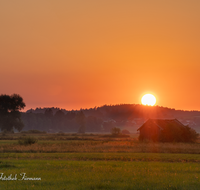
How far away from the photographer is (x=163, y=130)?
6725cm

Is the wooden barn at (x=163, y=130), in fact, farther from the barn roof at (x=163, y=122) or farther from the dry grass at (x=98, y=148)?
the dry grass at (x=98, y=148)

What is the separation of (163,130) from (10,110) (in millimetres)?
91424

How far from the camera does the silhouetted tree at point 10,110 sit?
126m

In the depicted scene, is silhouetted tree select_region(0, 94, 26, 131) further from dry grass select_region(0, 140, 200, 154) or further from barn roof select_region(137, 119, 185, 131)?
dry grass select_region(0, 140, 200, 154)

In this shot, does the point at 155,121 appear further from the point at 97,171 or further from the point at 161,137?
the point at 97,171

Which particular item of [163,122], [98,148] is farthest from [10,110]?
[98,148]

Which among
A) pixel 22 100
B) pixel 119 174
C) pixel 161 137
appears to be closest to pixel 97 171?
pixel 119 174

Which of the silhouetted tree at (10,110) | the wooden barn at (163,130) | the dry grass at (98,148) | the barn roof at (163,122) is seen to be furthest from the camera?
the silhouetted tree at (10,110)

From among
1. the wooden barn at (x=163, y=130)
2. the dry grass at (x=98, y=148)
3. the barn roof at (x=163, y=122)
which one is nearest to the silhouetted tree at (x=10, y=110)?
the wooden barn at (x=163, y=130)

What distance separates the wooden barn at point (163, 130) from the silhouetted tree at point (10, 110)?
263 feet

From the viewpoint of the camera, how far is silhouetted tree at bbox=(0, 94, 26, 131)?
12638cm

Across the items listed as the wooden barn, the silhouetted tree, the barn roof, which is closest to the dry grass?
the wooden barn

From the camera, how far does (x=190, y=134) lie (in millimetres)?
66875

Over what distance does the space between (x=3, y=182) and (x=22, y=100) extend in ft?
401
